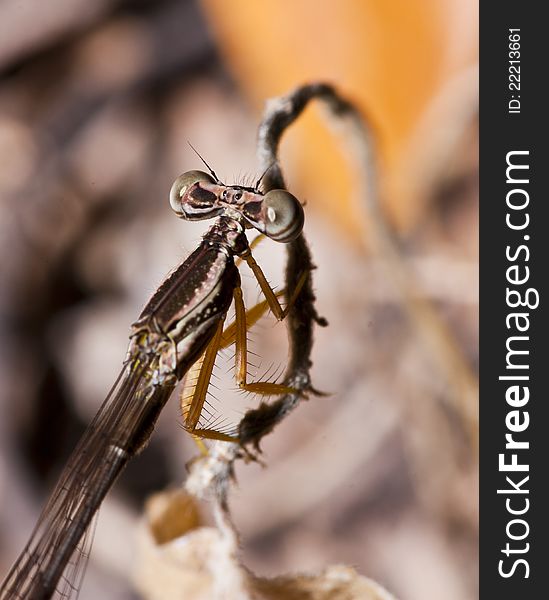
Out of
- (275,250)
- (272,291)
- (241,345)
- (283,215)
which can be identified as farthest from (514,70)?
(275,250)

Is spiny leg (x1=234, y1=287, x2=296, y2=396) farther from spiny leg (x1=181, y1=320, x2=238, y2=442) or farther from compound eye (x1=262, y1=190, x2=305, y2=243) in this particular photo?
compound eye (x1=262, y1=190, x2=305, y2=243)

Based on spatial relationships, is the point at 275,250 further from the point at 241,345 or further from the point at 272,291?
the point at 272,291

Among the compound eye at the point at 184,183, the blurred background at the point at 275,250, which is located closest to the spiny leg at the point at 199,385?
the compound eye at the point at 184,183

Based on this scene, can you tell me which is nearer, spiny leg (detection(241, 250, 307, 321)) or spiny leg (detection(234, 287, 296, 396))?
spiny leg (detection(241, 250, 307, 321))

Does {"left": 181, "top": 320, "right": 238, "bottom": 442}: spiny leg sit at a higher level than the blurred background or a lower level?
lower

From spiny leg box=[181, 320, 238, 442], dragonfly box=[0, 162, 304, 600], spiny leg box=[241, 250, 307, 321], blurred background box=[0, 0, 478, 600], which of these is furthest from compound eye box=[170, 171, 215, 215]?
blurred background box=[0, 0, 478, 600]

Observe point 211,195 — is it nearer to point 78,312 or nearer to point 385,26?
point 385,26

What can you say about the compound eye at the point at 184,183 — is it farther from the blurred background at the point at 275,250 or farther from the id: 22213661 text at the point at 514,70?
the id: 22213661 text at the point at 514,70

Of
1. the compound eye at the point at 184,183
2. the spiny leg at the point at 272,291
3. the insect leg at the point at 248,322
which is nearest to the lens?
the spiny leg at the point at 272,291
